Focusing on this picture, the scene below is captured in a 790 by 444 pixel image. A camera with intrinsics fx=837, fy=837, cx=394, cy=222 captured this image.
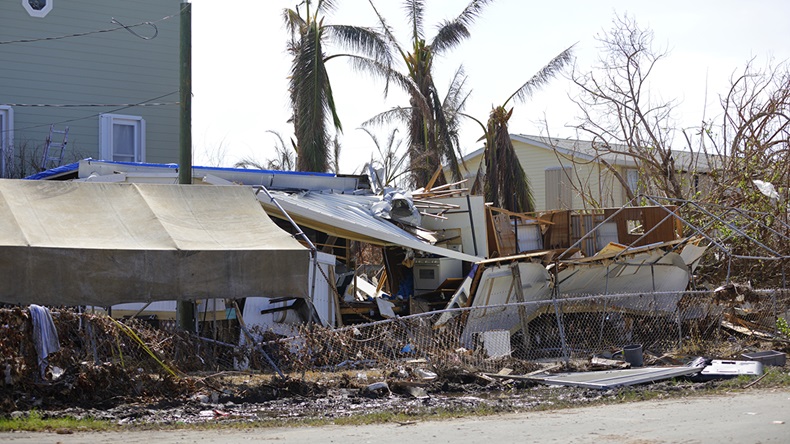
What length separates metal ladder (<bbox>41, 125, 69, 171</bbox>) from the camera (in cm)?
2083

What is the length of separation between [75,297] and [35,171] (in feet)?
37.5

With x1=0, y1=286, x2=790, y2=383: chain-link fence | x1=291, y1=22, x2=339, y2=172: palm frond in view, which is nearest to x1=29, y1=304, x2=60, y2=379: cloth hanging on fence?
x1=0, y1=286, x2=790, y2=383: chain-link fence

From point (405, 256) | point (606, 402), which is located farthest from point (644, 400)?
point (405, 256)

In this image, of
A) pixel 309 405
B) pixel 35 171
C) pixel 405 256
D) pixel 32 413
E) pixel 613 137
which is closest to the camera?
pixel 32 413

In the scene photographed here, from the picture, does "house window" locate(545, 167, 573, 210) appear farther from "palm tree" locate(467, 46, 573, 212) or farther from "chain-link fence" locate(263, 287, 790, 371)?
"chain-link fence" locate(263, 287, 790, 371)

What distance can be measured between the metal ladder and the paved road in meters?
14.0

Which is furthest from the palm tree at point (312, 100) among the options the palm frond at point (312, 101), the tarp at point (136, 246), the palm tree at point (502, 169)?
the tarp at point (136, 246)

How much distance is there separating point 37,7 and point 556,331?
15.4m

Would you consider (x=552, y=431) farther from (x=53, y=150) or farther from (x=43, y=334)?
(x=53, y=150)

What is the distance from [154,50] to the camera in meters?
23.0

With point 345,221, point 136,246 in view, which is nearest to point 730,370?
point 345,221

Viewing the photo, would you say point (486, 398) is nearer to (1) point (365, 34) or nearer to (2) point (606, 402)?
(2) point (606, 402)

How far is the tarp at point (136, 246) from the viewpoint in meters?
10.6

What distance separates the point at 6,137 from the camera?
68.8ft
